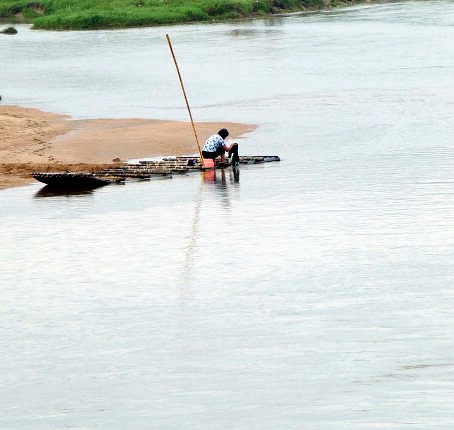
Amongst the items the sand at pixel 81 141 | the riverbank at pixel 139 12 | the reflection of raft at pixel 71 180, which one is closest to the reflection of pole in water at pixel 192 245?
the reflection of raft at pixel 71 180

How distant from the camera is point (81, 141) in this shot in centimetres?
3191

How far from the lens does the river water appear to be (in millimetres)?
12836

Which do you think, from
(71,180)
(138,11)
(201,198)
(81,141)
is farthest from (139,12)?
(201,198)

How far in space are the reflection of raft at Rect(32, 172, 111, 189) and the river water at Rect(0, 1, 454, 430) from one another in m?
0.30

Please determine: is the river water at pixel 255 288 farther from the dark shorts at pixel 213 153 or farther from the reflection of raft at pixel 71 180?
the dark shorts at pixel 213 153

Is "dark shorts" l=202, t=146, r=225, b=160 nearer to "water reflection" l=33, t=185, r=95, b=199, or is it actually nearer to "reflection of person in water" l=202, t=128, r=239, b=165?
"reflection of person in water" l=202, t=128, r=239, b=165

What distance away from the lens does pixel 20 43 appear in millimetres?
71000

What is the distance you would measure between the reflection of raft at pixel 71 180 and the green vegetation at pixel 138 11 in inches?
2252

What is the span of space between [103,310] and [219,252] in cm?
347

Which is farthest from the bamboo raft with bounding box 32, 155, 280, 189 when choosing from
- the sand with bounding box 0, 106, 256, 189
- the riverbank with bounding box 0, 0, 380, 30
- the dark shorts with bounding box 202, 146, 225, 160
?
the riverbank with bounding box 0, 0, 380, 30

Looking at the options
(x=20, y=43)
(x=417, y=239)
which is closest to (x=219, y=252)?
(x=417, y=239)

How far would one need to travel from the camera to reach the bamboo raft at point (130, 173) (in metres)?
24.9

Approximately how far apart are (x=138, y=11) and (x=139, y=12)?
0.35 metres

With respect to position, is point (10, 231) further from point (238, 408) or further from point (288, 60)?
point (288, 60)
